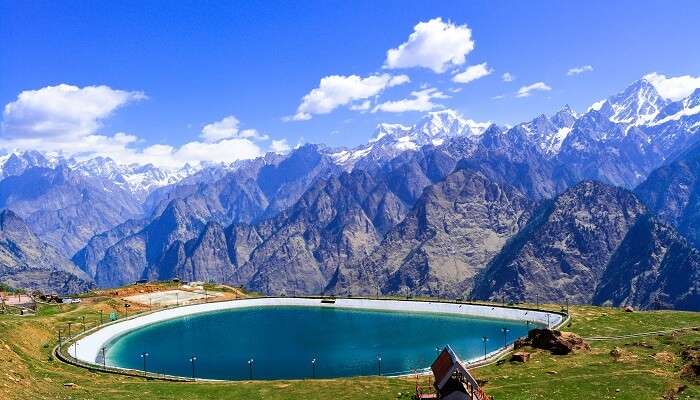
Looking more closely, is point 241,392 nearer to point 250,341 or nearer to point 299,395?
point 299,395

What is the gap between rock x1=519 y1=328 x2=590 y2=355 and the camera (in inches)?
3615

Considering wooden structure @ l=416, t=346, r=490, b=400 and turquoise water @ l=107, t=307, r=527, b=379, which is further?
turquoise water @ l=107, t=307, r=527, b=379

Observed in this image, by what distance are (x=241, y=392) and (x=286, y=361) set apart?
62194mm

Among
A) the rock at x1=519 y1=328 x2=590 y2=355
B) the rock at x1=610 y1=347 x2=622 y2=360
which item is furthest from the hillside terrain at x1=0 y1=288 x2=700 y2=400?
the rock at x1=519 y1=328 x2=590 y2=355

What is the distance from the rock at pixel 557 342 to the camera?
91812 millimetres

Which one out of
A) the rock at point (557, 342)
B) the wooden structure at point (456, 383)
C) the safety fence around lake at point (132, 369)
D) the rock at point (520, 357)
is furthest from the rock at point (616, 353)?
the wooden structure at point (456, 383)

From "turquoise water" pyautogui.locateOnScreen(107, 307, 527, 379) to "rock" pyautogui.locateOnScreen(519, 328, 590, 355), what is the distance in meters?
36.5

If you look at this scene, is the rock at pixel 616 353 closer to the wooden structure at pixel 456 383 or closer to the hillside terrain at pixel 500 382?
the hillside terrain at pixel 500 382

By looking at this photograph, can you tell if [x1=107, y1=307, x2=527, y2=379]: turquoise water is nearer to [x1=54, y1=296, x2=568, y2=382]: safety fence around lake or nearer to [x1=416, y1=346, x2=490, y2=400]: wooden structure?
[x1=54, y1=296, x2=568, y2=382]: safety fence around lake

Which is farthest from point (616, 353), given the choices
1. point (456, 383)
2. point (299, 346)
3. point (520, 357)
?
point (299, 346)

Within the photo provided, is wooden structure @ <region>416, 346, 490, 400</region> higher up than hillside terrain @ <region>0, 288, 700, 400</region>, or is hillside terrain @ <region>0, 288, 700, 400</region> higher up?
wooden structure @ <region>416, 346, 490, 400</region>

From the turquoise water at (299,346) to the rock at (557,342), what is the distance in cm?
3654

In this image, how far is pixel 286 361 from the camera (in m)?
140

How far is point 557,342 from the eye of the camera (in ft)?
305
